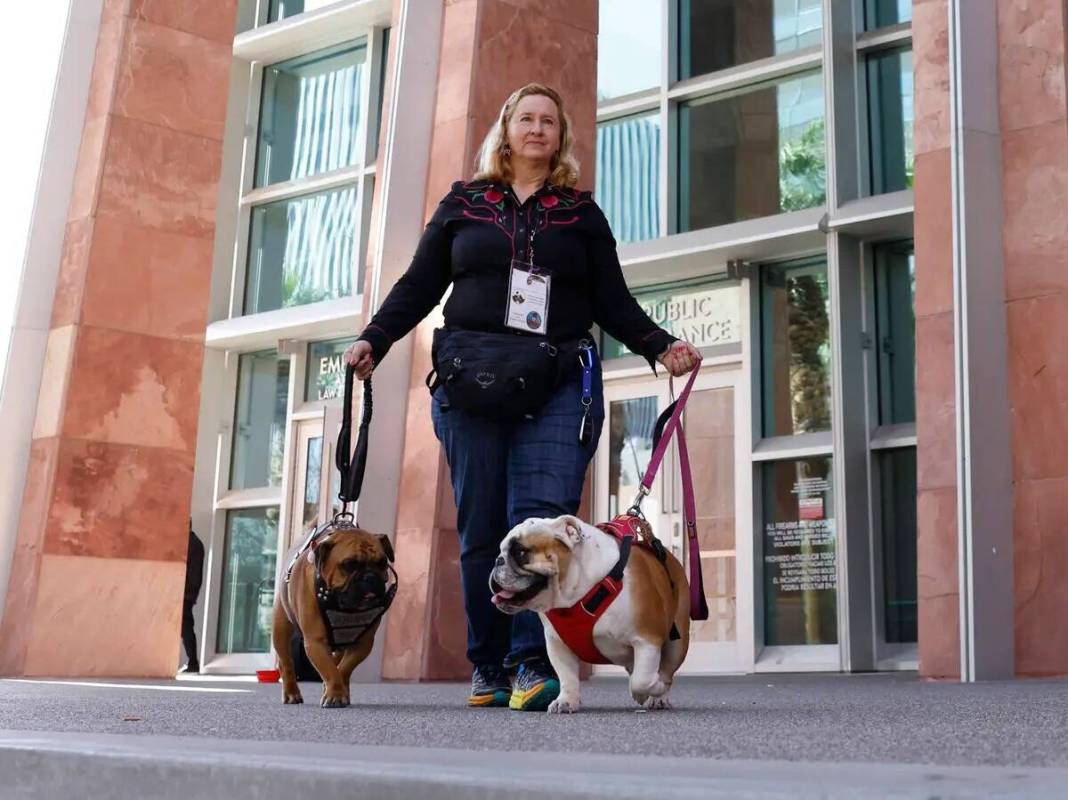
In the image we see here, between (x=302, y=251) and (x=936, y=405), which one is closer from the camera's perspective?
(x=936, y=405)

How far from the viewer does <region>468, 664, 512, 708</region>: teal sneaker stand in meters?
4.40

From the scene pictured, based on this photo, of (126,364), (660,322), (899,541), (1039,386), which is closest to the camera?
(1039,386)

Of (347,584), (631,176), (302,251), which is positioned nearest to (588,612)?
(347,584)

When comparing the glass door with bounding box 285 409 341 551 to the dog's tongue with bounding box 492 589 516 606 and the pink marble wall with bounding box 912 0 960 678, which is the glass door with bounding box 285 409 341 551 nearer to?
the pink marble wall with bounding box 912 0 960 678

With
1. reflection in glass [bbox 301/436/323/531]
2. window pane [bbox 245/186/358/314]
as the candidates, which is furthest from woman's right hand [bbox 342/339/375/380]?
window pane [bbox 245/186/358/314]

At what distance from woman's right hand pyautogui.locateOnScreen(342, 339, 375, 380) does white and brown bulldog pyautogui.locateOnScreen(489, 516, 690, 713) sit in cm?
87

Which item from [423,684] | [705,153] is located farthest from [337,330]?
[423,684]

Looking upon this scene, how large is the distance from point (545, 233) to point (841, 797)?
309 cm

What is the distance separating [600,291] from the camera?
4504 millimetres

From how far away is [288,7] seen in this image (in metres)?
16.4

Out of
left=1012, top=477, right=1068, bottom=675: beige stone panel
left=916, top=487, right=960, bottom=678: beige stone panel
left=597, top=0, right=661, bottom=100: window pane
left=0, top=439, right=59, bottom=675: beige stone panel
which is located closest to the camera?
left=1012, top=477, right=1068, bottom=675: beige stone panel

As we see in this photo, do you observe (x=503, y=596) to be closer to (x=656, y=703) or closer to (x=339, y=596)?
(x=656, y=703)

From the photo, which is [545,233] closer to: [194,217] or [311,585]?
[311,585]

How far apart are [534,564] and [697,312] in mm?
8997
